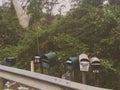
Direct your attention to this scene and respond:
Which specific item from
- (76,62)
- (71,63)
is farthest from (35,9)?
(71,63)

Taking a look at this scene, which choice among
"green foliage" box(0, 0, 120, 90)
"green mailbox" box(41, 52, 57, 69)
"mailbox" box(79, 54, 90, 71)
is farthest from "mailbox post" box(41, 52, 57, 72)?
"mailbox" box(79, 54, 90, 71)

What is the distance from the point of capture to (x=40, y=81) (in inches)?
198

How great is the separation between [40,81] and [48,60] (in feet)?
15.3

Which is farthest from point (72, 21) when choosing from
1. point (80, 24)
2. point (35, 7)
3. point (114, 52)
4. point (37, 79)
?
point (37, 79)

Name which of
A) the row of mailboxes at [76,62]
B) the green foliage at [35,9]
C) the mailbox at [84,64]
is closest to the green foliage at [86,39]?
the row of mailboxes at [76,62]

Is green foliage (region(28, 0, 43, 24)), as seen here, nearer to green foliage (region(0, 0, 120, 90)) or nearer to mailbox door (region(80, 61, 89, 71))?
green foliage (region(0, 0, 120, 90))

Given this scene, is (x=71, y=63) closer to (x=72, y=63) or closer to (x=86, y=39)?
(x=72, y=63)

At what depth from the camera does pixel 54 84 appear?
473 cm

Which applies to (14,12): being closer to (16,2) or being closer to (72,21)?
(16,2)

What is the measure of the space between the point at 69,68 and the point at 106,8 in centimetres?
293

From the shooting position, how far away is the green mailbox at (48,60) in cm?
970

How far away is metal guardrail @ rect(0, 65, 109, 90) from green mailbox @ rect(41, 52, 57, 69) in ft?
12.1

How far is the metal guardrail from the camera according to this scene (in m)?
4.34

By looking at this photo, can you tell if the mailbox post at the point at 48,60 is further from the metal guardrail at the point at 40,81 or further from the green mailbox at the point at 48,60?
the metal guardrail at the point at 40,81
